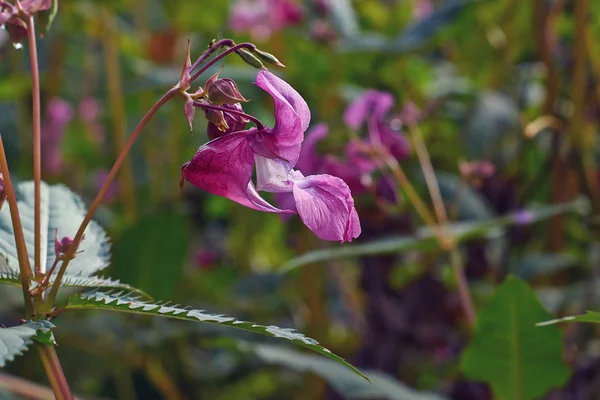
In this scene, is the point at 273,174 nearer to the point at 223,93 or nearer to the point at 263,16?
the point at 223,93

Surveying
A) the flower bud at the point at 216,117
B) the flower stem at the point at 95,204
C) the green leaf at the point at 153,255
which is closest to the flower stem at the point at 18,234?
the flower stem at the point at 95,204

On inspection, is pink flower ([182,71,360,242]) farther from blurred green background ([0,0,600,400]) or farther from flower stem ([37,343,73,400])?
blurred green background ([0,0,600,400])

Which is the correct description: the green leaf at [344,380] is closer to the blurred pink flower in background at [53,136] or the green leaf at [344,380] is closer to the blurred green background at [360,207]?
the blurred green background at [360,207]

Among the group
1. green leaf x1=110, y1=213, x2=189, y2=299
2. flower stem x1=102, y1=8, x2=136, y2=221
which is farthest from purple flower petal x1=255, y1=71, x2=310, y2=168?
flower stem x1=102, y1=8, x2=136, y2=221

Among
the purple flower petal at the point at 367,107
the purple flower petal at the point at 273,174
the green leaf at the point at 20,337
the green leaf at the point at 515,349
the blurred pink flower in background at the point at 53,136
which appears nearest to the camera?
the green leaf at the point at 20,337

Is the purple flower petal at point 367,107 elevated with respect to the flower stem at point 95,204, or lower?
elevated

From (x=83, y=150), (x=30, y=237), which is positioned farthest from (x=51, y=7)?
(x=83, y=150)
